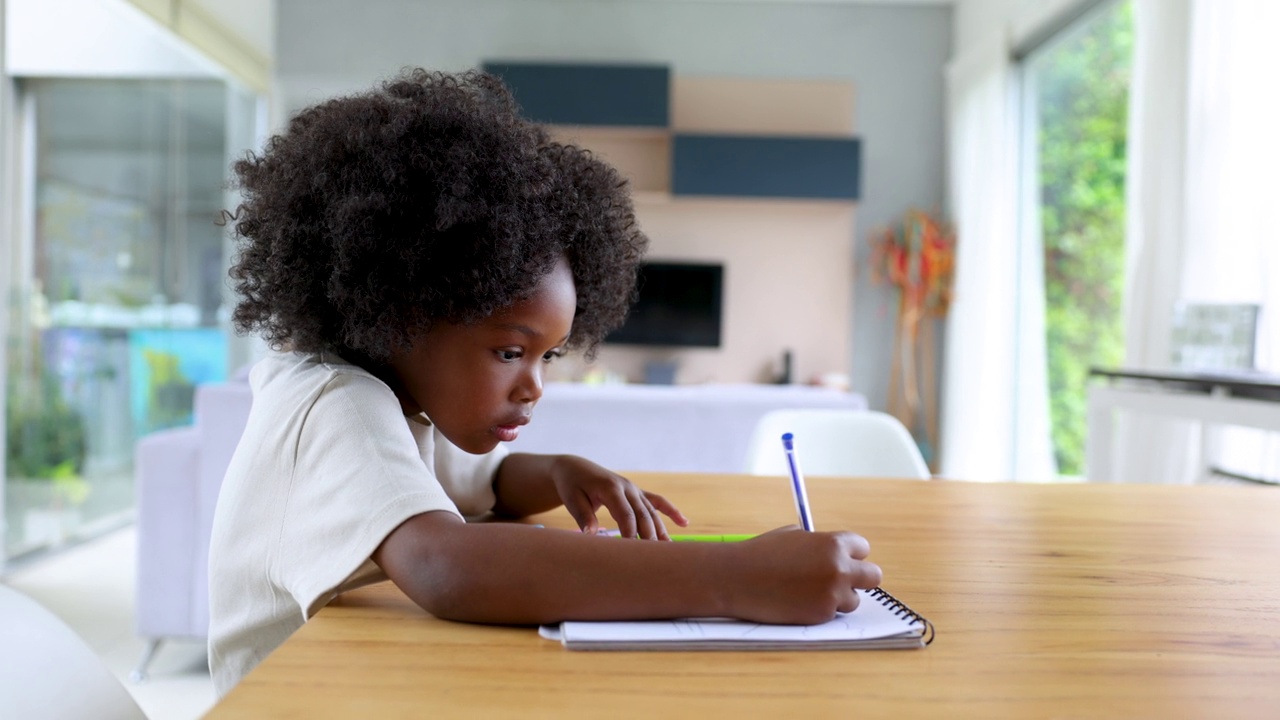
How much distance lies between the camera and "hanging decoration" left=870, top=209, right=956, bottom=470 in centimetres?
582

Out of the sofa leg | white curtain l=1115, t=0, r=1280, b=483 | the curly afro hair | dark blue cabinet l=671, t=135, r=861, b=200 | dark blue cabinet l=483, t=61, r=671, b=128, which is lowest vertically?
the sofa leg

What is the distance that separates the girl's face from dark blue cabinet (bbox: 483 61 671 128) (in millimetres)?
5177

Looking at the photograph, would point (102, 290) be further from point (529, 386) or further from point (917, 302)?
point (917, 302)

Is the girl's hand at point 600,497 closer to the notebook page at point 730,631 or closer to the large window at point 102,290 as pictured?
the notebook page at point 730,631

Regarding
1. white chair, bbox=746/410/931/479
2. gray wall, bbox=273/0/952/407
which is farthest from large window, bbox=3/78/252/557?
white chair, bbox=746/410/931/479

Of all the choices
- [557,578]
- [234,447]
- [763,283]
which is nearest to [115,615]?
[234,447]

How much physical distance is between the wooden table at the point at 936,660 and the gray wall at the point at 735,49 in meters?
5.51

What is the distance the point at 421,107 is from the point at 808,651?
45 cm

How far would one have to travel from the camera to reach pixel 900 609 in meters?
0.59

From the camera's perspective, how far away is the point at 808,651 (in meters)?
0.52

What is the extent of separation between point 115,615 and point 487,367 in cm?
261

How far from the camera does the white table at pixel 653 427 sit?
2.73m

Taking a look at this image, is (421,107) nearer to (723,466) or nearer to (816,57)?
(723,466)

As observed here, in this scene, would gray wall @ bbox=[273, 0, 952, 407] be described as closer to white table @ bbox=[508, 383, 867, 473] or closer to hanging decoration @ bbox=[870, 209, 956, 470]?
hanging decoration @ bbox=[870, 209, 956, 470]
